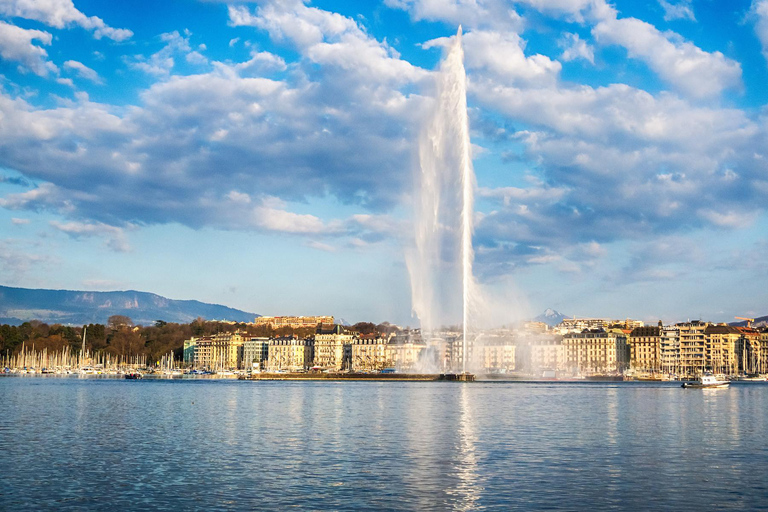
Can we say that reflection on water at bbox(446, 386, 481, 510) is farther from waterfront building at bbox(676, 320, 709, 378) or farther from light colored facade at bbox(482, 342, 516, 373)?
waterfront building at bbox(676, 320, 709, 378)

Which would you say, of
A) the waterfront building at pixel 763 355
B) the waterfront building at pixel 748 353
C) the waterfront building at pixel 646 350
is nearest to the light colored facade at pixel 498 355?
the waterfront building at pixel 646 350

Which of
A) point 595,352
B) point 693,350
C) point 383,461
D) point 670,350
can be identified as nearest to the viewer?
point 383,461

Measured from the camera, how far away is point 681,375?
179 meters

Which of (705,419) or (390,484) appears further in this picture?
(705,419)

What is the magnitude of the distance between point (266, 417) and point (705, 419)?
26945 millimetres

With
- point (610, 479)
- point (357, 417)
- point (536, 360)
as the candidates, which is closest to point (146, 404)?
point (357, 417)

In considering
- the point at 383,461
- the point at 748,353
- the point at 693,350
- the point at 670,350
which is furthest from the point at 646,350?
the point at 383,461

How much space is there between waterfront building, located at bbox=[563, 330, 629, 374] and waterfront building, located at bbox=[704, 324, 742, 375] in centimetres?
1833

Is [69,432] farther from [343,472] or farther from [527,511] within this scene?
[527,511]

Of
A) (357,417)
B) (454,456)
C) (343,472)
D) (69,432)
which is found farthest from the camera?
(357,417)

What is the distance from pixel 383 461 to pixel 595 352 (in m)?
163

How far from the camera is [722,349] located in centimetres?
18350

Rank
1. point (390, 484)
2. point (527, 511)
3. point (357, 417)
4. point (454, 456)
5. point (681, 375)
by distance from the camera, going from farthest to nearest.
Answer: point (681, 375)
point (357, 417)
point (454, 456)
point (390, 484)
point (527, 511)

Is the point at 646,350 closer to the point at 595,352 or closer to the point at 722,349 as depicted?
the point at 595,352
